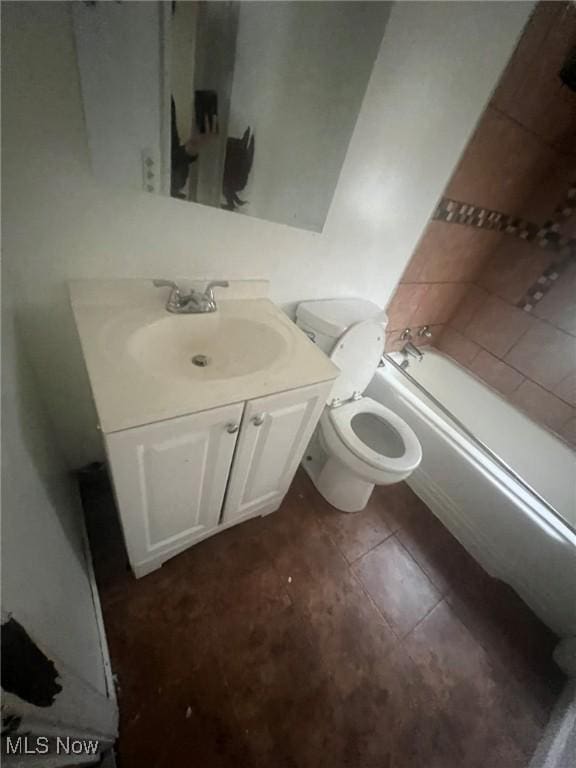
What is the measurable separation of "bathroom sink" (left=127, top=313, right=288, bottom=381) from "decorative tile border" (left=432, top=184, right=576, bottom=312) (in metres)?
0.99

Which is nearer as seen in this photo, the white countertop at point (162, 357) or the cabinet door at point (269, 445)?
the white countertop at point (162, 357)

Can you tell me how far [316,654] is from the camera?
3.17ft

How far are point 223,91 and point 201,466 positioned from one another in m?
0.87

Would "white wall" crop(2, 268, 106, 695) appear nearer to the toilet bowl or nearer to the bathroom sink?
the bathroom sink

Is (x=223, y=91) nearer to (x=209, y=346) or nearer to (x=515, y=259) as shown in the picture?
(x=209, y=346)

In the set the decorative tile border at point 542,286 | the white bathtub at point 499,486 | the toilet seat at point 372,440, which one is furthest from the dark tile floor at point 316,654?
the decorative tile border at point 542,286

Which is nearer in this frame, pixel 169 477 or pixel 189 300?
pixel 169 477

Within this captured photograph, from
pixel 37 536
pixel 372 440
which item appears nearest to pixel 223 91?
pixel 37 536

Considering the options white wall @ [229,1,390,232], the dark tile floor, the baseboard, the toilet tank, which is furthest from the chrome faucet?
the baseboard

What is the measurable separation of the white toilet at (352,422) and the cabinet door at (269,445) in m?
0.27

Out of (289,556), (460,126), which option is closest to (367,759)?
(289,556)

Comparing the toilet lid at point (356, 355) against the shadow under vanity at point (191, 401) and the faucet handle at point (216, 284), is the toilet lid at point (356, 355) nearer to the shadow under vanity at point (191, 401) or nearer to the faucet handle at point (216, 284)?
the shadow under vanity at point (191, 401)

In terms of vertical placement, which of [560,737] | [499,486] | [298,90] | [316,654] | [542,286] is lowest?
[316,654]

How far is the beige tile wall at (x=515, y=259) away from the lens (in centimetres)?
103
